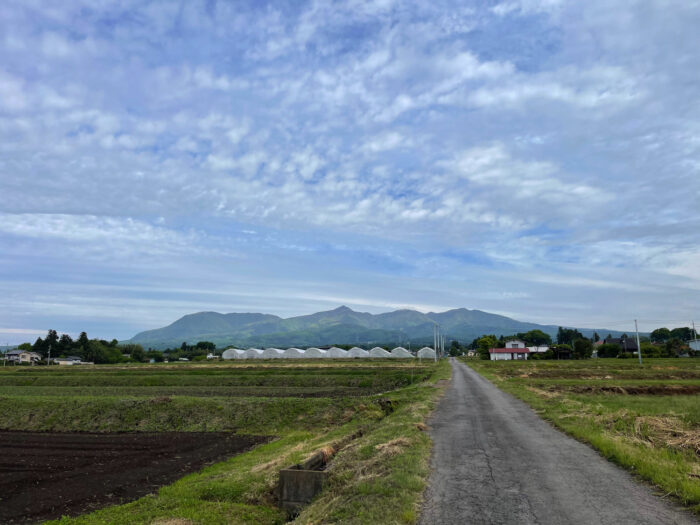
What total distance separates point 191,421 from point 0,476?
43.5 ft

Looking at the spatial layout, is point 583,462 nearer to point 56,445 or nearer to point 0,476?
point 0,476

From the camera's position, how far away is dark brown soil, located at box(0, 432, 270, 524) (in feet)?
49.3

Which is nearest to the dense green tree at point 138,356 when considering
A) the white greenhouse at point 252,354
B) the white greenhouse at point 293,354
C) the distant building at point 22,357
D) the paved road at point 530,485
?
the distant building at point 22,357

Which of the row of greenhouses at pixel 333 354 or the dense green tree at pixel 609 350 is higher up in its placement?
the dense green tree at pixel 609 350

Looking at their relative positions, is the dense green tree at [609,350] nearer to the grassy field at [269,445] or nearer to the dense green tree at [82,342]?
the grassy field at [269,445]

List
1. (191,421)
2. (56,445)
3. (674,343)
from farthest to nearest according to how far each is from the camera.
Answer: (674,343) → (191,421) → (56,445)

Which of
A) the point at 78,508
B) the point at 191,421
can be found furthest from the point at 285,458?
the point at 191,421

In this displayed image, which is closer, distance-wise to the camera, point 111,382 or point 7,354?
point 111,382

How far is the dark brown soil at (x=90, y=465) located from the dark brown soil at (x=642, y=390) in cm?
2760

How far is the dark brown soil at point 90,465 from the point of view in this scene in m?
15.0

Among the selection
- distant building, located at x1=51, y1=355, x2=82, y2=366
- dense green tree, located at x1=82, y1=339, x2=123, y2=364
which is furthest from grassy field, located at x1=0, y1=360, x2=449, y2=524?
distant building, located at x1=51, y1=355, x2=82, y2=366

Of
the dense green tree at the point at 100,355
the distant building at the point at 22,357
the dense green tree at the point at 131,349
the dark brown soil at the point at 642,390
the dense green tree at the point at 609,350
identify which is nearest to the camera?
the dark brown soil at the point at 642,390

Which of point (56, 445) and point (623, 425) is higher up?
point (623, 425)

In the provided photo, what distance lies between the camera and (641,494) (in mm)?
9469
